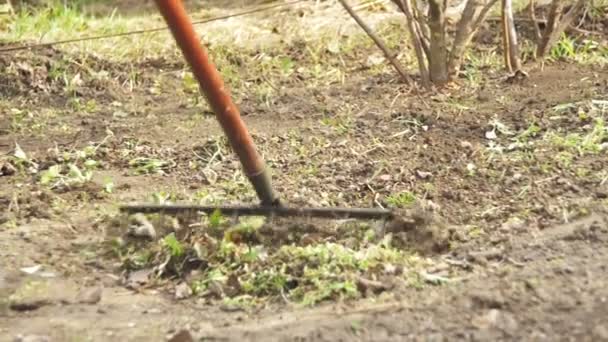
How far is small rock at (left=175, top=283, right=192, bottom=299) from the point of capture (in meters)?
2.76

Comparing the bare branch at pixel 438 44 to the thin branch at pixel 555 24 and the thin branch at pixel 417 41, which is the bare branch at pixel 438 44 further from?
the thin branch at pixel 555 24

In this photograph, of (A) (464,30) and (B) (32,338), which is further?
(A) (464,30)

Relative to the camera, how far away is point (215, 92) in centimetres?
288

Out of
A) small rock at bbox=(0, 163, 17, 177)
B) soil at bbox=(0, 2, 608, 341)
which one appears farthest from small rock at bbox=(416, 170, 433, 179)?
small rock at bbox=(0, 163, 17, 177)

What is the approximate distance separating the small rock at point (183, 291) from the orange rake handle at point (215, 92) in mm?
452

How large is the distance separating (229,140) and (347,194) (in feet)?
2.18

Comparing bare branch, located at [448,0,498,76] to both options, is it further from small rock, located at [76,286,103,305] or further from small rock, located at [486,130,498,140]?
small rock, located at [76,286,103,305]

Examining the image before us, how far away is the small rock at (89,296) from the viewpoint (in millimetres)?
2746

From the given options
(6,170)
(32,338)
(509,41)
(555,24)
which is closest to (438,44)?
(509,41)

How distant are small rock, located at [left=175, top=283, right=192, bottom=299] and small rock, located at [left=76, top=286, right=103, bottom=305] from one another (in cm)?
24

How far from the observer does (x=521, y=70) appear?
4.47m

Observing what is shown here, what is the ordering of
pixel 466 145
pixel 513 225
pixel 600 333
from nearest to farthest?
pixel 600 333, pixel 513 225, pixel 466 145

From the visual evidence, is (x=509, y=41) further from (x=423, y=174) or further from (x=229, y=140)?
(x=229, y=140)

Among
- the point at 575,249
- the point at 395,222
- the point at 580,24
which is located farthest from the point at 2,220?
the point at 580,24
